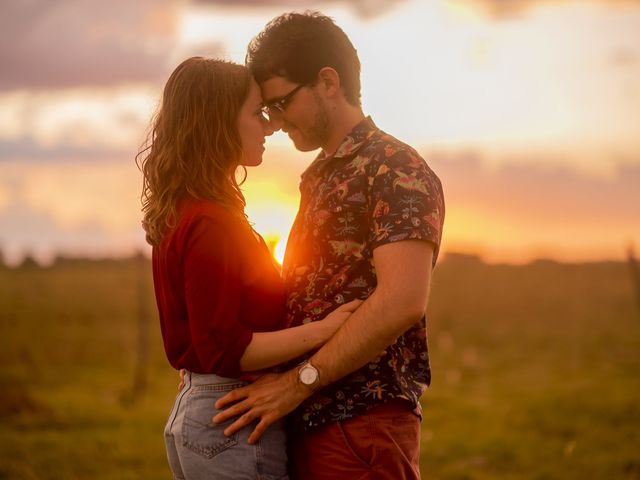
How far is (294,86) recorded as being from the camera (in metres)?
3.46

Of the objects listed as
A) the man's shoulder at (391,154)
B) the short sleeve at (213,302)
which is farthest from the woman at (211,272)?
the man's shoulder at (391,154)

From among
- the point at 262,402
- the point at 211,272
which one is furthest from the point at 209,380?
the point at 211,272

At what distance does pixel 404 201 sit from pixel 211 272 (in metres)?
0.79

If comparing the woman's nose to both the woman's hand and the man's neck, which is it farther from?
the woman's hand

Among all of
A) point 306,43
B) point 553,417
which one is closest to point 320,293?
point 306,43

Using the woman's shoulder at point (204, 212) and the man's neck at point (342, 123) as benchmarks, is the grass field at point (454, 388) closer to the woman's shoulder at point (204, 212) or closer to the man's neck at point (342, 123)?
the man's neck at point (342, 123)

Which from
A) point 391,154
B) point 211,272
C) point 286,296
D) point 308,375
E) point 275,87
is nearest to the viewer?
point 211,272

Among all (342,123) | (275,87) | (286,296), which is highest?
(275,87)

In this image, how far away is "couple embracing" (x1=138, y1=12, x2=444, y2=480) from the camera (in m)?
2.96

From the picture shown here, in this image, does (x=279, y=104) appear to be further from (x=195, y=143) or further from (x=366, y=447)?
(x=366, y=447)

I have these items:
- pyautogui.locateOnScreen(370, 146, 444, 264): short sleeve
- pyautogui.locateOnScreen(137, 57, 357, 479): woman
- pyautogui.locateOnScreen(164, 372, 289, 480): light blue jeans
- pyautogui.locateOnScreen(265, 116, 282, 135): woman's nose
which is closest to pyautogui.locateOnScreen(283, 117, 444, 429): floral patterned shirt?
pyautogui.locateOnScreen(370, 146, 444, 264): short sleeve

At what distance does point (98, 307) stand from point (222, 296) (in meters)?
33.6

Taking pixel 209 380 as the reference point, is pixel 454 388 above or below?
below

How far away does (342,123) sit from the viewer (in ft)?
11.5
